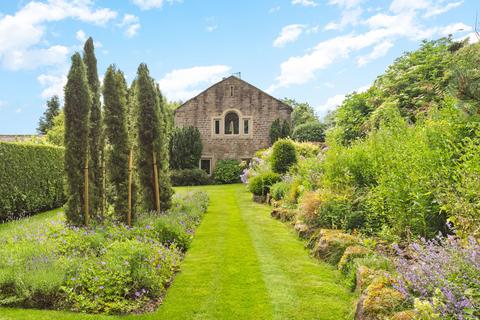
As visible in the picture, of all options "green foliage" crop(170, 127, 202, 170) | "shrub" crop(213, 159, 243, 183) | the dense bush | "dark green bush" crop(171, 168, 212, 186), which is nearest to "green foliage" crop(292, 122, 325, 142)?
"shrub" crop(213, 159, 243, 183)

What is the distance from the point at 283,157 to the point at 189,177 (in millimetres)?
9603

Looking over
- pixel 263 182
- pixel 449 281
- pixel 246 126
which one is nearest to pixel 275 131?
pixel 246 126

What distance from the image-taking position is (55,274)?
538 cm

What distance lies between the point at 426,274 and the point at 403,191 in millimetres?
2362

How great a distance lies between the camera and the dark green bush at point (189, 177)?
82.1ft

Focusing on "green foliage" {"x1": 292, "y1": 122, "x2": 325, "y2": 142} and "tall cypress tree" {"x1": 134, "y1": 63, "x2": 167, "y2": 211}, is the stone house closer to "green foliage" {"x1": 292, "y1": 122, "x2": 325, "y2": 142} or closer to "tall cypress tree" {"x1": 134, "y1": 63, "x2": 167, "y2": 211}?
"green foliage" {"x1": 292, "y1": 122, "x2": 325, "y2": 142}

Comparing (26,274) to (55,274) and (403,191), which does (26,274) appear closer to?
(55,274)

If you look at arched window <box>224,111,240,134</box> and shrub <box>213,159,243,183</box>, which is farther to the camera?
arched window <box>224,111,240,134</box>

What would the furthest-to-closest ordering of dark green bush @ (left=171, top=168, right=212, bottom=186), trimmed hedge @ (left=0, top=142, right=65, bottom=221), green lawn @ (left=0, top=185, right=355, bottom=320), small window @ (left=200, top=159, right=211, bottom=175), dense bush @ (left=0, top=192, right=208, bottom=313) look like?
small window @ (left=200, top=159, right=211, bottom=175) → dark green bush @ (left=171, top=168, right=212, bottom=186) → trimmed hedge @ (left=0, top=142, right=65, bottom=221) → dense bush @ (left=0, top=192, right=208, bottom=313) → green lawn @ (left=0, top=185, right=355, bottom=320)

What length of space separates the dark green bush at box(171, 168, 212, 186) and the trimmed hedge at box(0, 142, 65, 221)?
952cm

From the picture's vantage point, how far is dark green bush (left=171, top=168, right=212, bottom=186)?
2502cm

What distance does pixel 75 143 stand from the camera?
27.4 feet

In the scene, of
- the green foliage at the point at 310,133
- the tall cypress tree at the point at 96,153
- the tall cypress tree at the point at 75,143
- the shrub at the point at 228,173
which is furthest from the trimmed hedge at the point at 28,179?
the green foliage at the point at 310,133

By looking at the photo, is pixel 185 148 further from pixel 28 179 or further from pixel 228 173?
pixel 28 179
